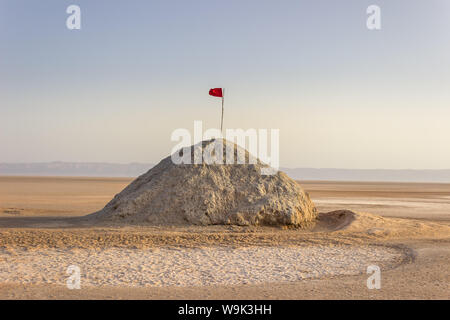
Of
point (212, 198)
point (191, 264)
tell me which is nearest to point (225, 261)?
point (191, 264)

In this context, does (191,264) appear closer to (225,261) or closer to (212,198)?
(225,261)

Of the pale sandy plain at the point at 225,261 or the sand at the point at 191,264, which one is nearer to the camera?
the pale sandy plain at the point at 225,261

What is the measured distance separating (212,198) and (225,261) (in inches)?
205

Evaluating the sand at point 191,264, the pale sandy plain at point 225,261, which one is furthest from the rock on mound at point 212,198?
the sand at point 191,264

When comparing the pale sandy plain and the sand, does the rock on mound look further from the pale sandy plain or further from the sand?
the sand

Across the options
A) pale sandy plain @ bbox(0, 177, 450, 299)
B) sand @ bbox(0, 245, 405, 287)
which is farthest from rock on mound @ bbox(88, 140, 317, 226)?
sand @ bbox(0, 245, 405, 287)

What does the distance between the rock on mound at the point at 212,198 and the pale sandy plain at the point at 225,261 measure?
0.54m

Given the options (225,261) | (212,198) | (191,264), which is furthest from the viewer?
(212,198)

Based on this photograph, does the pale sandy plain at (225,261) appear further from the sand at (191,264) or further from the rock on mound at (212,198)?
the rock on mound at (212,198)

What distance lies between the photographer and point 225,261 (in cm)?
1046

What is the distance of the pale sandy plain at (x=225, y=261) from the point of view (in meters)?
7.75
